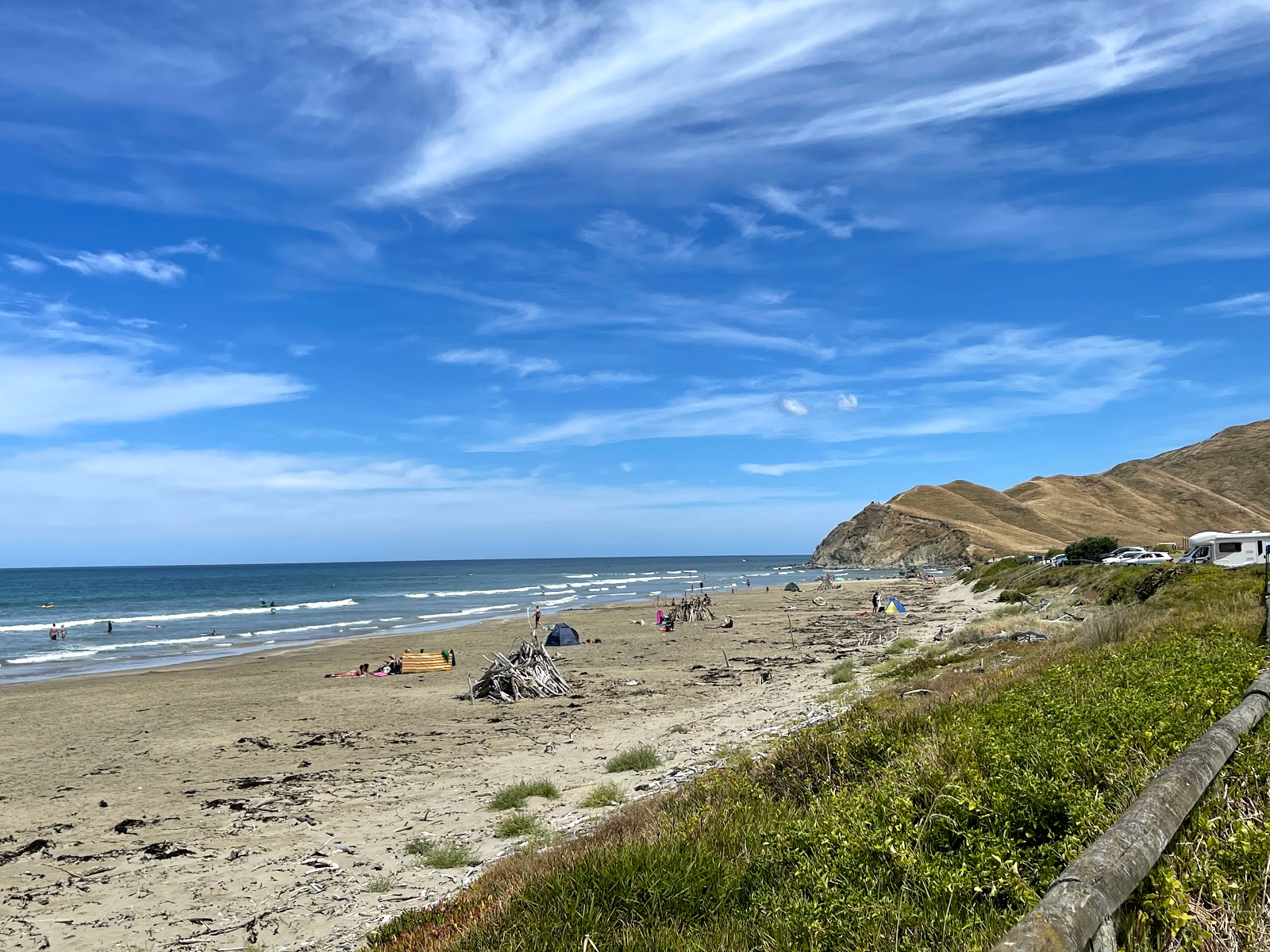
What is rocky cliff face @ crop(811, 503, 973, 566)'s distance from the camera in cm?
13725

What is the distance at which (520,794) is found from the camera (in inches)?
440

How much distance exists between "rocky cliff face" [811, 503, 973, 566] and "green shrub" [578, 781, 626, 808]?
127 meters

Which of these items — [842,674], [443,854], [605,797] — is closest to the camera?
[443,854]

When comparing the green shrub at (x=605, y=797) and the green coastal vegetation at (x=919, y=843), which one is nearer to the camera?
the green coastal vegetation at (x=919, y=843)

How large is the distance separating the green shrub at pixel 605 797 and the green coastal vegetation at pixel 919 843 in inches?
98.9

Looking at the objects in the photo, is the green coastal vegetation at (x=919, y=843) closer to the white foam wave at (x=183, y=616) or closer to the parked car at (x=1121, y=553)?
the parked car at (x=1121, y=553)

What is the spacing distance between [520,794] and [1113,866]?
9460 mm

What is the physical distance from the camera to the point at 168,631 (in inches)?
1836

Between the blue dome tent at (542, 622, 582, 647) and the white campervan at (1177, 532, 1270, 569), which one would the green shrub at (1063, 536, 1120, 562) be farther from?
the blue dome tent at (542, 622, 582, 647)

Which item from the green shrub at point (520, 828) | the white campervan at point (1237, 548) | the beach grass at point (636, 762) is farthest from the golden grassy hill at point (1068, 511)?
the green shrub at point (520, 828)

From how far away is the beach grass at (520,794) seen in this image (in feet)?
35.6

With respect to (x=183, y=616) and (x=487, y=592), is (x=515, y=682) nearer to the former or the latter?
(x=183, y=616)

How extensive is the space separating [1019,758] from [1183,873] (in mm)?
1708

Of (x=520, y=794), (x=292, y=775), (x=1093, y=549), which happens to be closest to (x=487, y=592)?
(x=1093, y=549)
